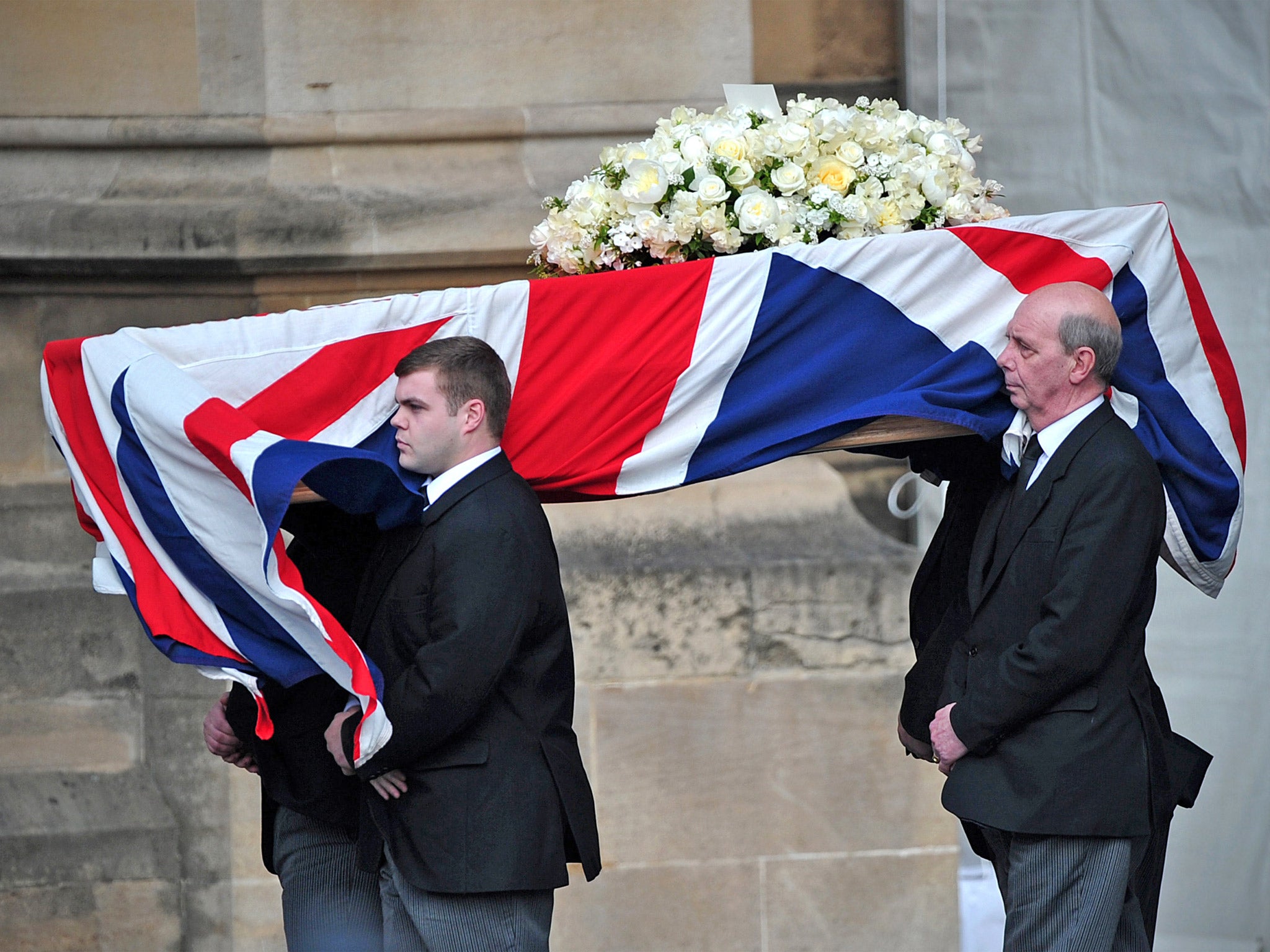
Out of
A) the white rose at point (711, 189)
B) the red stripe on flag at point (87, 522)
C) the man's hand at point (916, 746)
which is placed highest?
the white rose at point (711, 189)

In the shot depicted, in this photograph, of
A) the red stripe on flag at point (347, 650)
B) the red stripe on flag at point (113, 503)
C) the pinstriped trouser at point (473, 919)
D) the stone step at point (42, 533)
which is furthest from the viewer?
the stone step at point (42, 533)

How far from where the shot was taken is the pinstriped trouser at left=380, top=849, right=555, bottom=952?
2.55 meters

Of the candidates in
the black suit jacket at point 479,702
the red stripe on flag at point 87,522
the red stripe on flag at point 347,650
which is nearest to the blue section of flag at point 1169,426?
the black suit jacket at point 479,702

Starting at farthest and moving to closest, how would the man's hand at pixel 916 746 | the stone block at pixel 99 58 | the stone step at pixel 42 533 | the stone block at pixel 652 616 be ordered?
1. the stone block at pixel 99 58
2. the stone step at pixel 42 533
3. the stone block at pixel 652 616
4. the man's hand at pixel 916 746

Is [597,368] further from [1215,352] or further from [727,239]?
[1215,352]

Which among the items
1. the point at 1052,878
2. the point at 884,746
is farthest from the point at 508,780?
the point at 884,746

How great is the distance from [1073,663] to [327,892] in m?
1.52

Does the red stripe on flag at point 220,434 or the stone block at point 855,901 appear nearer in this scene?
the red stripe on flag at point 220,434

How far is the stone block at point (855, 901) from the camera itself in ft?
13.7

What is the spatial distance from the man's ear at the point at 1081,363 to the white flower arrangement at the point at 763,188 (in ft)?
1.38

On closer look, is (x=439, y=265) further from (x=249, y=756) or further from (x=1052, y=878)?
(x=1052, y=878)

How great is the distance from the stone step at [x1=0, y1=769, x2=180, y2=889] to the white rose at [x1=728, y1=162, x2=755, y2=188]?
8.26 ft

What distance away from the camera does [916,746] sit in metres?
2.93

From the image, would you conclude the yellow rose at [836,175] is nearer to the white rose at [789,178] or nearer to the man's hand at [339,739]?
the white rose at [789,178]
